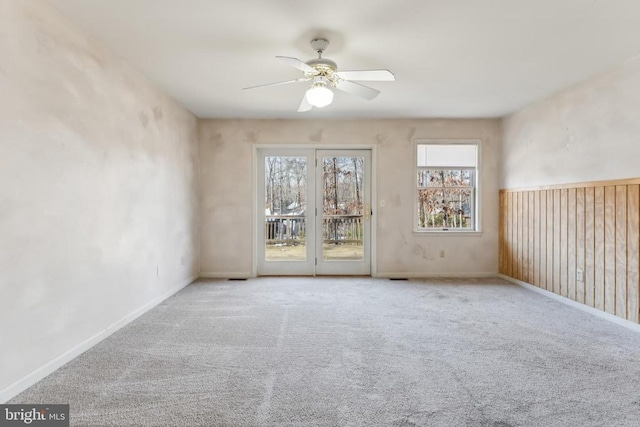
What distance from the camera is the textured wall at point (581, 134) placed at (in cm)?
317

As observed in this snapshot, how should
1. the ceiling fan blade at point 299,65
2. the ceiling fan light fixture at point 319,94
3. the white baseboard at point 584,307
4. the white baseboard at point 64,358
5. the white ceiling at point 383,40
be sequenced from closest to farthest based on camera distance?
the white baseboard at point 64,358
the white ceiling at point 383,40
the ceiling fan blade at point 299,65
the ceiling fan light fixture at point 319,94
the white baseboard at point 584,307

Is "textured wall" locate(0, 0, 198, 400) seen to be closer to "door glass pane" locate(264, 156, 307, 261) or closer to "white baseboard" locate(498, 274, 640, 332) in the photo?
"door glass pane" locate(264, 156, 307, 261)

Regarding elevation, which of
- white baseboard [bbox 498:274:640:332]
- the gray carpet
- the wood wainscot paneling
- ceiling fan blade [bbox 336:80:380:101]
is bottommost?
the gray carpet

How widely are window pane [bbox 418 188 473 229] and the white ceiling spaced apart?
1.74 meters

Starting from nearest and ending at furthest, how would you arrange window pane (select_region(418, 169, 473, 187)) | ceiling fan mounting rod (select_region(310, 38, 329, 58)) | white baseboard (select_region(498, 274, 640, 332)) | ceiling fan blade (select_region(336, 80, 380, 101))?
ceiling fan mounting rod (select_region(310, 38, 329, 58))
ceiling fan blade (select_region(336, 80, 380, 101))
white baseboard (select_region(498, 274, 640, 332))
window pane (select_region(418, 169, 473, 187))

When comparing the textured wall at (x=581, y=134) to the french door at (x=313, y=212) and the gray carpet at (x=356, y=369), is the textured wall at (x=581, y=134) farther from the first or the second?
the french door at (x=313, y=212)

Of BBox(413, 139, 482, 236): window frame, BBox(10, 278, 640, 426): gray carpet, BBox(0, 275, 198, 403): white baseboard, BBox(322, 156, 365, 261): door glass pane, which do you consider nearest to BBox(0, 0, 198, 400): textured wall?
BBox(0, 275, 198, 403): white baseboard

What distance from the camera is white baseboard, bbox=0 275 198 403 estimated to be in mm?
1968

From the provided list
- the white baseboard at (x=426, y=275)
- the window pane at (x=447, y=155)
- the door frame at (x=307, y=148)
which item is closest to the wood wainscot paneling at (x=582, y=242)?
the white baseboard at (x=426, y=275)

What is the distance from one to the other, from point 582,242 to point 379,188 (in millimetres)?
2610

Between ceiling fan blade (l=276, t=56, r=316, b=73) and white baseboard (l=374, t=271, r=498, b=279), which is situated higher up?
ceiling fan blade (l=276, t=56, r=316, b=73)

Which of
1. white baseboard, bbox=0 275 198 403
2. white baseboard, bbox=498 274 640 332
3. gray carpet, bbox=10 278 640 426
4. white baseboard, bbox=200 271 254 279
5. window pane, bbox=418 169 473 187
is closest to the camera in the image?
gray carpet, bbox=10 278 640 426

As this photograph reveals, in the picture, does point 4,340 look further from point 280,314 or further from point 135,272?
point 280,314

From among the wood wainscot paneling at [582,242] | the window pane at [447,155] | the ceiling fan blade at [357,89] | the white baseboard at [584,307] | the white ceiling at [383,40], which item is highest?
the white ceiling at [383,40]
